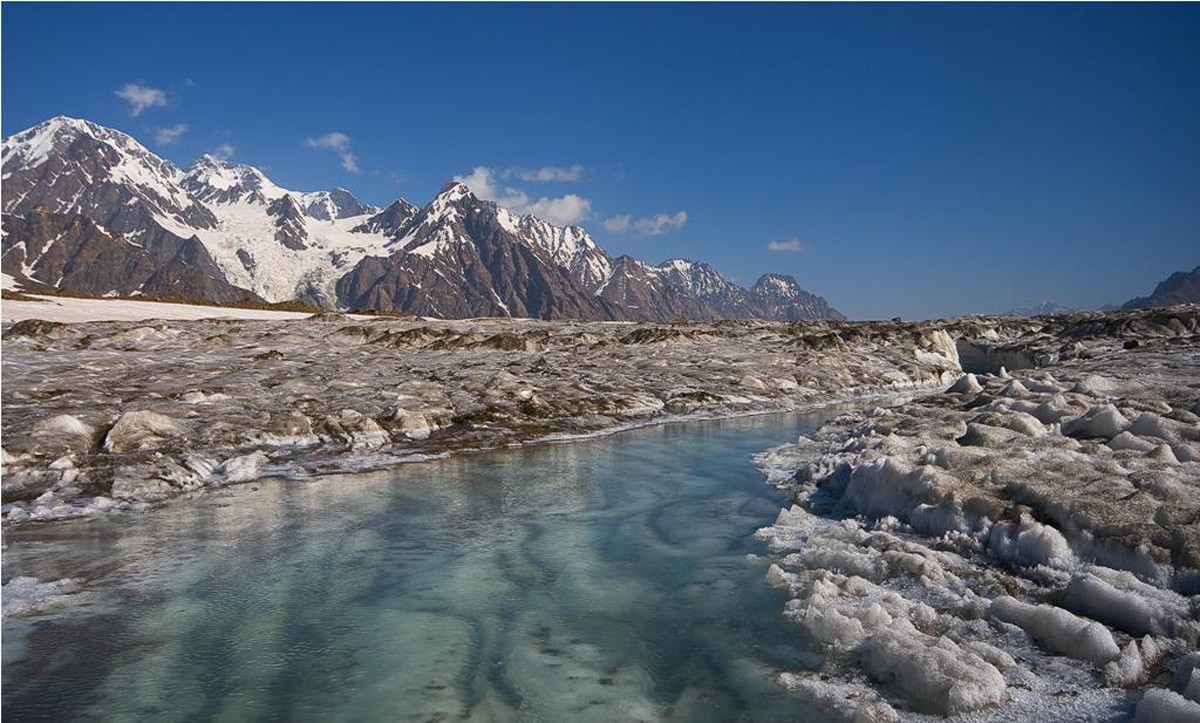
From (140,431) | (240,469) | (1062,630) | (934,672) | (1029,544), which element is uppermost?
(140,431)

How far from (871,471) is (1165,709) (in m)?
8.17

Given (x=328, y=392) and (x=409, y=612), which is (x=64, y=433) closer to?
(x=328, y=392)

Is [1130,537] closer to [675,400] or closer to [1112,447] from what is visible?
[1112,447]

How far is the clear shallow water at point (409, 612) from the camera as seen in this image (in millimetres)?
7172

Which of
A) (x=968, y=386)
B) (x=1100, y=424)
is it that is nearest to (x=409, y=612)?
(x=1100, y=424)

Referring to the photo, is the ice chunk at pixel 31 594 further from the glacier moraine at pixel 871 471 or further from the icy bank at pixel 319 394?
the icy bank at pixel 319 394

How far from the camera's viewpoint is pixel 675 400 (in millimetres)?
31406

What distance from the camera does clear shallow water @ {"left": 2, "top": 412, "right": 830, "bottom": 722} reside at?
7.17 m

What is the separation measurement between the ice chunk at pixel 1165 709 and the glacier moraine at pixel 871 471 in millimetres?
17

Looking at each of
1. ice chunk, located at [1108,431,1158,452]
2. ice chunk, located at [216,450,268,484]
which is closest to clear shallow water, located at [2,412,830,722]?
ice chunk, located at [216,450,268,484]

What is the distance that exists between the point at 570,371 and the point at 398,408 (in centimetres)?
1422

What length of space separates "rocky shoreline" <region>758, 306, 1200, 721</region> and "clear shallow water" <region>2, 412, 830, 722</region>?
909mm

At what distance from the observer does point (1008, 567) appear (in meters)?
9.73

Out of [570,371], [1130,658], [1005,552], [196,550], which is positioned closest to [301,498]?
[196,550]
